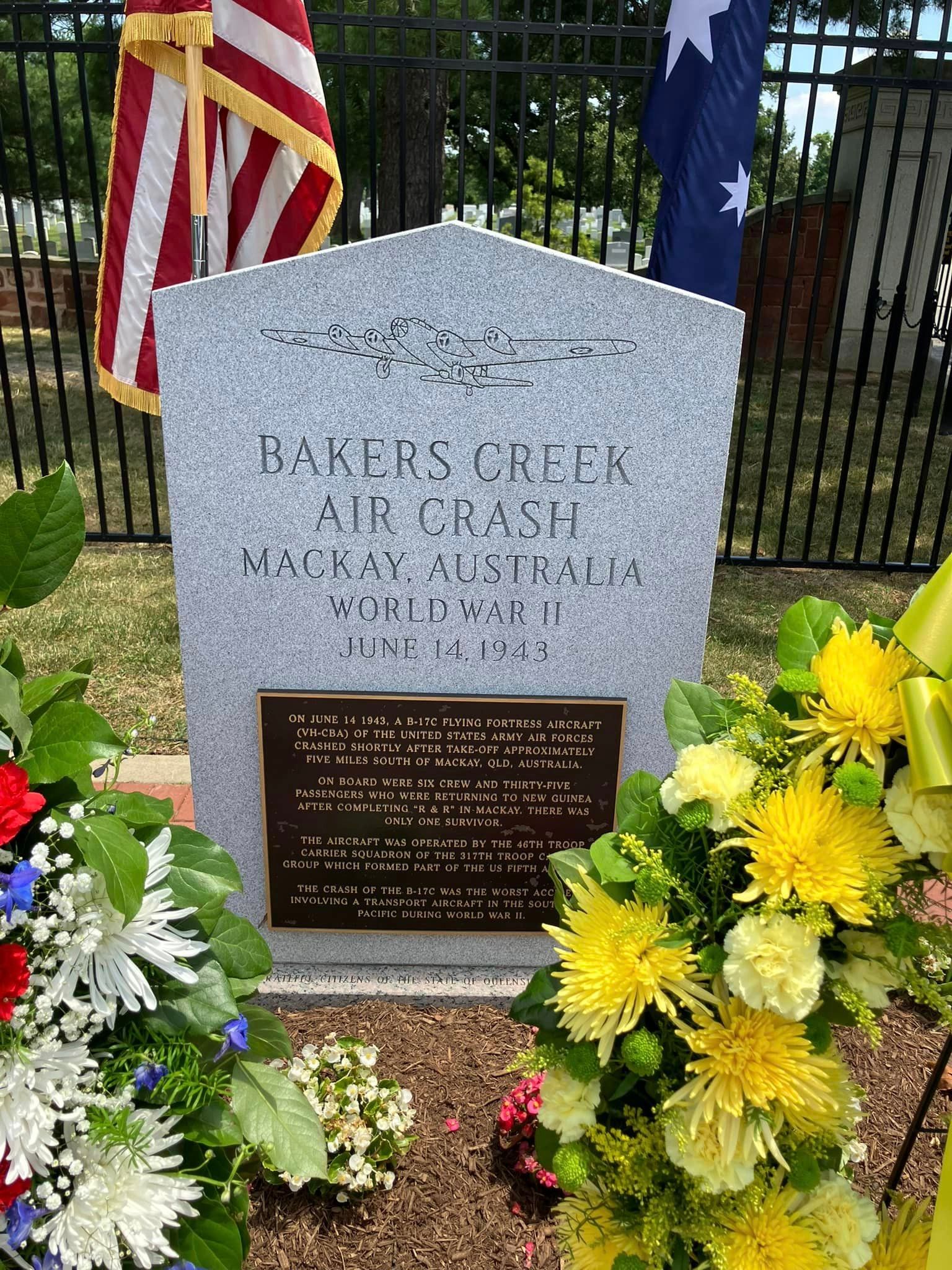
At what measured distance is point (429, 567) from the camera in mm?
2629

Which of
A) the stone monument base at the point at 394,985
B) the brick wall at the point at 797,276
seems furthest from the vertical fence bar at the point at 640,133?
the brick wall at the point at 797,276

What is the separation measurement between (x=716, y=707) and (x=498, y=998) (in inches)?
61.2

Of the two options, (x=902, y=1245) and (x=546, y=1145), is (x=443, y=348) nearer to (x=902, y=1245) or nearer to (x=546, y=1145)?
(x=546, y=1145)

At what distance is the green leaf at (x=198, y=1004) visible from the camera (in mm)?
1626

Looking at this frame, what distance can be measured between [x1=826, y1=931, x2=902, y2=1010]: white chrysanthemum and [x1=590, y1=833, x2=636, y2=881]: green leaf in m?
0.29

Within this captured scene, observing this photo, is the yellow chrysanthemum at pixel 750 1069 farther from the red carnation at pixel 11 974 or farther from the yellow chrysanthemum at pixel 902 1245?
the red carnation at pixel 11 974

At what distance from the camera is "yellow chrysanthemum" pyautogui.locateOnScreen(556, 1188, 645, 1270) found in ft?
4.93

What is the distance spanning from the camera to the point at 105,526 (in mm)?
6387

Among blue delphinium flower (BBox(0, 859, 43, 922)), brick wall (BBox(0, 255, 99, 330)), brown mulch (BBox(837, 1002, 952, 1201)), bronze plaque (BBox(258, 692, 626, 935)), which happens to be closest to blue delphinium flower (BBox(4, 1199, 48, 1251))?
blue delphinium flower (BBox(0, 859, 43, 922))

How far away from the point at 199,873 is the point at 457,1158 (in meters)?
1.15

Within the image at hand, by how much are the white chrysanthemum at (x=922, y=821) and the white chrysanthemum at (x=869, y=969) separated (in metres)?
0.15

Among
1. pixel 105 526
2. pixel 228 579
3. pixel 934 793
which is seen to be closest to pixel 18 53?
pixel 105 526

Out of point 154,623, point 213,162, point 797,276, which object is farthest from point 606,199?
point 797,276

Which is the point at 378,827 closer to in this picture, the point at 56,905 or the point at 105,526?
the point at 56,905
